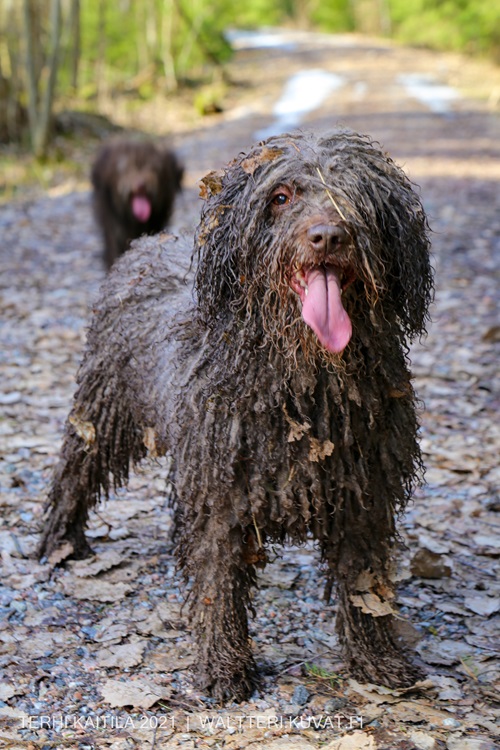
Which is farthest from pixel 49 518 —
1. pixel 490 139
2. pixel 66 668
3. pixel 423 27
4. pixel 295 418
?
pixel 423 27

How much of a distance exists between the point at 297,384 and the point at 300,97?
940 inches

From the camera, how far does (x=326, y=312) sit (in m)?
2.95

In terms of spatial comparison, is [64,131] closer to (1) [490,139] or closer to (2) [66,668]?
(1) [490,139]

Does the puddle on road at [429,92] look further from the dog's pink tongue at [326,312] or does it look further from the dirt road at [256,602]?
the dog's pink tongue at [326,312]

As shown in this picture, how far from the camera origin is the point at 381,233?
123 inches

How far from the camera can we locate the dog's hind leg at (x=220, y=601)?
11.4 feet

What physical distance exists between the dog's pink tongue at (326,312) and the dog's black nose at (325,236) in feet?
0.30

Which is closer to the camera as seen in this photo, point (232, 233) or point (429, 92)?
point (232, 233)

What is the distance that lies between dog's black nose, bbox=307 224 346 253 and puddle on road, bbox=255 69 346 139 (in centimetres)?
1561

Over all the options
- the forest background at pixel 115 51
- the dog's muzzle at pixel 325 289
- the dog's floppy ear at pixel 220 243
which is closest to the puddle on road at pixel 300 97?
the forest background at pixel 115 51

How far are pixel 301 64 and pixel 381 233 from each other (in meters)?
32.9

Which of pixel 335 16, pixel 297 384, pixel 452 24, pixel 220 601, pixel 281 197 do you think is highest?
pixel 335 16

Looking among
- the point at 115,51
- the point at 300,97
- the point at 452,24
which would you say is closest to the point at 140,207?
the point at 300,97

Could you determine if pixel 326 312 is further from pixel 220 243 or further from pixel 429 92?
pixel 429 92
